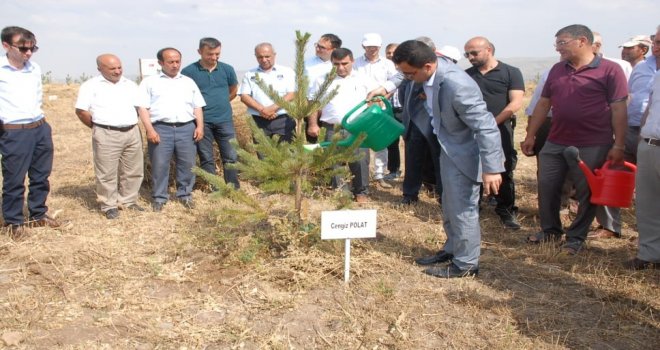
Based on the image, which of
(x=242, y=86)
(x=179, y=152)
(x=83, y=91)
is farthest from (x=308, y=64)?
(x=83, y=91)

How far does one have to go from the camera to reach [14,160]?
4.79 metres

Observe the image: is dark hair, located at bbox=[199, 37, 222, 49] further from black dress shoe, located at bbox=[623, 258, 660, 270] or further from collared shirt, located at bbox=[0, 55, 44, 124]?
black dress shoe, located at bbox=[623, 258, 660, 270]

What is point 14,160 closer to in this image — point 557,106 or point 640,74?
point 557,106

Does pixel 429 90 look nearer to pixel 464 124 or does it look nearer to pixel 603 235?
pixel 464 124

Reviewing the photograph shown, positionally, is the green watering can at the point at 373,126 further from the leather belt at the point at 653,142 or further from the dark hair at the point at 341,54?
the leather belt at the point at 653,142

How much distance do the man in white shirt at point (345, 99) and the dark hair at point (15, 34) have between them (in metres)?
2.74

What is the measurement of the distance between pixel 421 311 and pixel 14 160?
12.4 feet

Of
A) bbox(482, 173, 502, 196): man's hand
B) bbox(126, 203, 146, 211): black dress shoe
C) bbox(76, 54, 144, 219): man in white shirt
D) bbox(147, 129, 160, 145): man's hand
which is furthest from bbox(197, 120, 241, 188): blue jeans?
bbox(482, 173, 502, 196): man's hand

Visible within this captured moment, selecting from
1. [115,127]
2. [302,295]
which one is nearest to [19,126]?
[115,127]

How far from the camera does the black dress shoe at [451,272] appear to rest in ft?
12.8

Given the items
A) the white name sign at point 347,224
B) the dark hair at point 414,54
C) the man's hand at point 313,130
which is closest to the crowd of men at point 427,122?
the dark hair at point 414,54

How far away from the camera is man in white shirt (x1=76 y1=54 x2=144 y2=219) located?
5.32 metres

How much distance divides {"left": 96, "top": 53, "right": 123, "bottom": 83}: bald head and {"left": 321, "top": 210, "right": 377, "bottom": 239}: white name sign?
3036mm

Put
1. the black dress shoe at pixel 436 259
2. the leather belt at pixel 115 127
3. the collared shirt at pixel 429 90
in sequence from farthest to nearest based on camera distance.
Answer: the leather belt at pixel 115 127
the black dress shoe at pixel 436 259
the collared shirt at pixel 429 90
